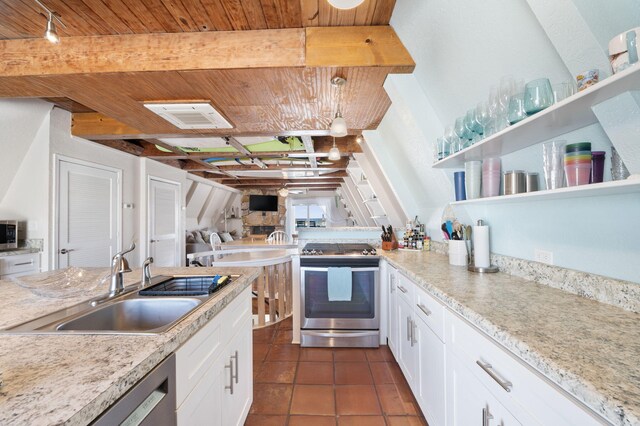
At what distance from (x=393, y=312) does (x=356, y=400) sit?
0.77m

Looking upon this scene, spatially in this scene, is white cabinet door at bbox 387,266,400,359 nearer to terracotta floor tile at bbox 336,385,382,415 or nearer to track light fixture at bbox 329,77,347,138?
terracotta floor tile at bbox 336,385,382,415

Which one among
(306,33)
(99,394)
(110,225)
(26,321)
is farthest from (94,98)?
(99,394)

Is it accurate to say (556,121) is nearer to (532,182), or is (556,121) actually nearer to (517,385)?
(532,182)

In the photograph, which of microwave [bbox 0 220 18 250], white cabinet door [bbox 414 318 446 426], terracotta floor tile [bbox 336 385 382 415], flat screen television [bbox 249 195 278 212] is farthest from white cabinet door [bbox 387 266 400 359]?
flat screen television [bbox 249 195 278 212]

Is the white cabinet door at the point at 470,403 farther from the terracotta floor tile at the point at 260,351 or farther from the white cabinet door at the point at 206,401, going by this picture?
the terracotta floor tile at the point at 260,351

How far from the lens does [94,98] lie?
2.23 metres

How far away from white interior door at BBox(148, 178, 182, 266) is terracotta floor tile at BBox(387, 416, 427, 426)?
4289 millimetres

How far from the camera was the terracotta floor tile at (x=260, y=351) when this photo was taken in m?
2.56

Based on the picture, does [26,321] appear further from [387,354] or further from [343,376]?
[387,354]

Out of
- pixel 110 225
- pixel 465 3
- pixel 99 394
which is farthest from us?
pixel 110 225

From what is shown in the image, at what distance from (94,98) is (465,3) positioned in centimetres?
270

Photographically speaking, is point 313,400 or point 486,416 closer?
point 486,416

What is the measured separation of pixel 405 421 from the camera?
176 centimetres

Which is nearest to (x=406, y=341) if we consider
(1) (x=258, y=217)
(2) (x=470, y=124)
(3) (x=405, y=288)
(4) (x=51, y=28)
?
(3) (x=405, y=288)
